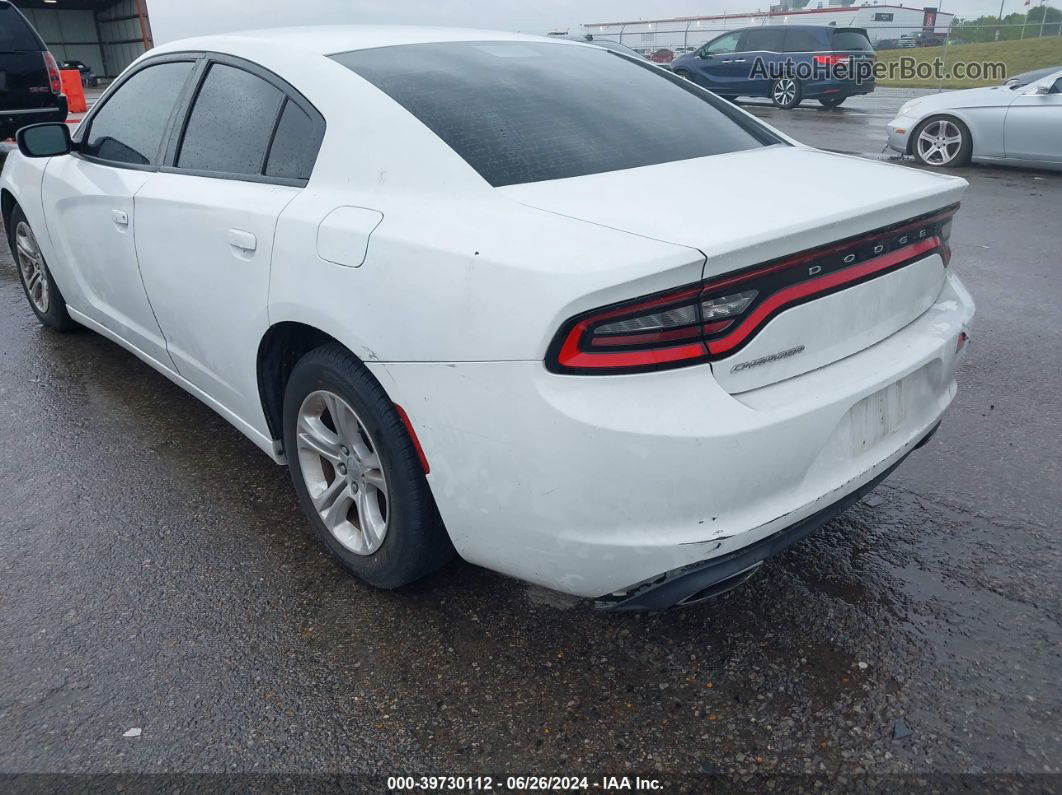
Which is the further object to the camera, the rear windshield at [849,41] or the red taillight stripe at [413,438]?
the rear windshield at [849,41]

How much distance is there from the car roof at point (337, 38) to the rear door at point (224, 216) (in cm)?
10

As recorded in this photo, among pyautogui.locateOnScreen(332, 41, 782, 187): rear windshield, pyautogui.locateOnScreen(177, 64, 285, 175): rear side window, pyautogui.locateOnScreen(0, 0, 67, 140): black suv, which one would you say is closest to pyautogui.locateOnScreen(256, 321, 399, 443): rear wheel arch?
pyautogui.locateOnScreen(177, 64, 285, 175): rear side window

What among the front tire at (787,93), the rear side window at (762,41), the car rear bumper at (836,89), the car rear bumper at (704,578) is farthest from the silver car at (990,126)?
the car rear bumper at (704,578)

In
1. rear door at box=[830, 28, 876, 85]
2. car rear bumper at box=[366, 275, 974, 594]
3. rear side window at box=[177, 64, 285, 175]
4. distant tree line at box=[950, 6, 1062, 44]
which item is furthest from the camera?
distant tree line at box=[950, 6, 1062, 44]

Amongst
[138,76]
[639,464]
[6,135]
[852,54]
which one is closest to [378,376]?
[639,464]

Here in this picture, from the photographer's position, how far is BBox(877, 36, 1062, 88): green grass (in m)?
25.7

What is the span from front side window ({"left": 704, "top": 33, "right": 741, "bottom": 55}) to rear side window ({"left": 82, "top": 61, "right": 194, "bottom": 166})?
18.3 meters

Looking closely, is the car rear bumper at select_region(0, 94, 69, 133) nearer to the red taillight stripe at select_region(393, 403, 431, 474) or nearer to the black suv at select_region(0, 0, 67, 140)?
the black suv at select_region(0, 0, 67, 140)

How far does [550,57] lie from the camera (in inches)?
122

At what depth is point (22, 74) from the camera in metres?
10.9

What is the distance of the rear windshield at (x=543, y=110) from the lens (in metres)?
2.40

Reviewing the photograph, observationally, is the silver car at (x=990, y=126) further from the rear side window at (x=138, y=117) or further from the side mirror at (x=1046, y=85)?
the rear side window at (x=138, y=117)

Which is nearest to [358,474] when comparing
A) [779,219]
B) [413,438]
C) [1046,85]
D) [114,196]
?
[413,438]

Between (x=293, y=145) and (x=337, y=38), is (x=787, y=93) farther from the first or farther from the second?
(x=293, y=145)
